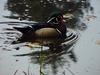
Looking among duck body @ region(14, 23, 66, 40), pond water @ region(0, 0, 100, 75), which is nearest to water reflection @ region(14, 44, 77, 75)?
pond water @ region(0, 0, 100, 75)

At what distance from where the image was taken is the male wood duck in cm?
203

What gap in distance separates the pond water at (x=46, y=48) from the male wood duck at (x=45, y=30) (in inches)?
2.3

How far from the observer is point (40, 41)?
2.00 m

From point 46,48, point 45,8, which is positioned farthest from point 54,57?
point 45,8

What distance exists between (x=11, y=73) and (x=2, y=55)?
175 mm

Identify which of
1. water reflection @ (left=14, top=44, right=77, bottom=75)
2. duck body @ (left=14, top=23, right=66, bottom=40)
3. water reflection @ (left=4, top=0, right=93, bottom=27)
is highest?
water reflection @ (left=4, top=0, right=93, bottom=27)

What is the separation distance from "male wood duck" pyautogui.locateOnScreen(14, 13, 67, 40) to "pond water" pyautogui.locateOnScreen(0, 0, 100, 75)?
60 mm

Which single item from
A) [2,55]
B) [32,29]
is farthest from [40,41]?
[2,55]

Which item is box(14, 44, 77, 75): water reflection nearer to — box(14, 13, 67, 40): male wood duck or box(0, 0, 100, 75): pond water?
box(0, 0, 100, 75): pond water

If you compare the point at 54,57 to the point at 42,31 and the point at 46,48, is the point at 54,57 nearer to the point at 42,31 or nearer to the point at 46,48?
the point at 46,48

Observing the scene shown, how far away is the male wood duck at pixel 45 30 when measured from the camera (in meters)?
2.03

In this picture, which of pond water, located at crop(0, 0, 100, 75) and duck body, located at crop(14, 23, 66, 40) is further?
duck body, located at crop(14, 23, 66, 40)

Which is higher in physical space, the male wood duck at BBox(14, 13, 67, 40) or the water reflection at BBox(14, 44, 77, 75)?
the male wood duck at BBox(14, 13, 67, 40)

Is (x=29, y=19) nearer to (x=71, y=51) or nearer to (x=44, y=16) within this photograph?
(x=44, y=16)
